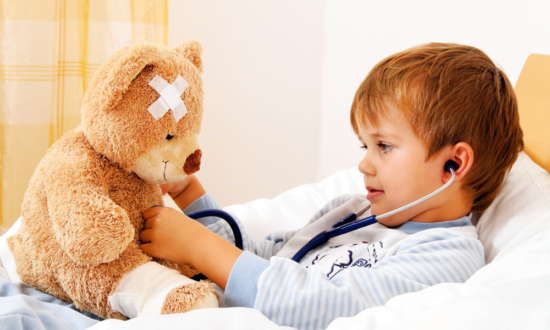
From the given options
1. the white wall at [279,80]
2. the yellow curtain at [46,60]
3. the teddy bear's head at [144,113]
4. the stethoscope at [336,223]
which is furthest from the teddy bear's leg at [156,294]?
the white wall at [279,80]

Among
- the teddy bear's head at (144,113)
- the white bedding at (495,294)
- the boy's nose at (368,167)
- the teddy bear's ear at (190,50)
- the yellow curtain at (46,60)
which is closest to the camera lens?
the white bedding at (495,294)

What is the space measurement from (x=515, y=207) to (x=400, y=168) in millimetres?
234

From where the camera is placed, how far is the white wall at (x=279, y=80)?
218cm

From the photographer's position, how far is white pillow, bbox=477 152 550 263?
2.70 feet

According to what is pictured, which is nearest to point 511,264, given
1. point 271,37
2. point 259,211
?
point 259,211

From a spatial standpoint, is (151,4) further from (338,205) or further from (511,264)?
(511,264)

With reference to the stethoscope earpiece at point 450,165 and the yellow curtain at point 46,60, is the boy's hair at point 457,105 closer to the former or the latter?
the stethoscope earpiece at point 450,165

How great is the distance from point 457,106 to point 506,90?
130mm

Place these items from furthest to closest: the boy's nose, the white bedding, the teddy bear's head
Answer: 1. the boy's nose
2. the teddy bear's head
3. the white bedding

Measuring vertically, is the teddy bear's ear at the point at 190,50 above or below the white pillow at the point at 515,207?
above

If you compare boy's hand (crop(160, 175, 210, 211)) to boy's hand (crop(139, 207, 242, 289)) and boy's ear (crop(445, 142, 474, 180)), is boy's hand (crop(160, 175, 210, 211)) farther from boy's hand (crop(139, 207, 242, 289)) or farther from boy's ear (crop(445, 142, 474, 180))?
boy's ear (crop(445, 142, 474, 180))

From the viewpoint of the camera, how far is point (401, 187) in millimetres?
865

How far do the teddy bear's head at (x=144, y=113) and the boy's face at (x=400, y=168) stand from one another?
1.19ft

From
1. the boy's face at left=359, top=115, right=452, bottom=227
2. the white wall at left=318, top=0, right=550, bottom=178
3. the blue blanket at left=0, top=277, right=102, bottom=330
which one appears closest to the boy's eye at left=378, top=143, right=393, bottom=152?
the boy's face at left=359, top=115, right=452, bottom=227
